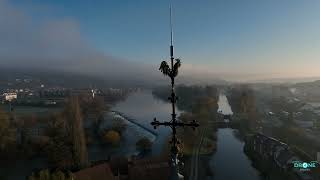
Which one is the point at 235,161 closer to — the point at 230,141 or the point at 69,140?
the point at 230,141

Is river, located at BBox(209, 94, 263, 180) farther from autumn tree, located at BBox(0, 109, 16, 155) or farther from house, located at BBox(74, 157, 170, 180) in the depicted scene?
autumn tree, located at BBox(0, 109, 16, 155)

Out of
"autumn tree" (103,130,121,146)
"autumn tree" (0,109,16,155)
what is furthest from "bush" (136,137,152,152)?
"autumn tree" (0,109,16,155)

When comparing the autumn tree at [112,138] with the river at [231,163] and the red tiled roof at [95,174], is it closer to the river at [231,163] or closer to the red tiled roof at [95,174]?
the river at [231,163]

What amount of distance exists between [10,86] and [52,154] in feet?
280

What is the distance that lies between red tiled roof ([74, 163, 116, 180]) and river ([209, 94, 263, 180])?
16.1 feet

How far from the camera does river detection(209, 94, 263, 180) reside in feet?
46.7

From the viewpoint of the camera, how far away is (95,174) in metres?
10.4

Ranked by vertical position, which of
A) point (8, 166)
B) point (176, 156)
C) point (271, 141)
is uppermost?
point (176, 156)

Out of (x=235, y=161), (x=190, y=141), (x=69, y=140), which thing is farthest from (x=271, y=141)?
(x=69, y=140)

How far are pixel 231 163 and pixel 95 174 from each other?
7689mm

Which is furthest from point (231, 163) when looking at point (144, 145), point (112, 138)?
point (112, 138)

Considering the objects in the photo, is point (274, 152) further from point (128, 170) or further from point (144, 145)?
point (128, 170)

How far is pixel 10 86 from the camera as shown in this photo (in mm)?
94375

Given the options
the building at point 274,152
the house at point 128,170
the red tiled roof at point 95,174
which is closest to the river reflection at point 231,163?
the building at point 274,152
